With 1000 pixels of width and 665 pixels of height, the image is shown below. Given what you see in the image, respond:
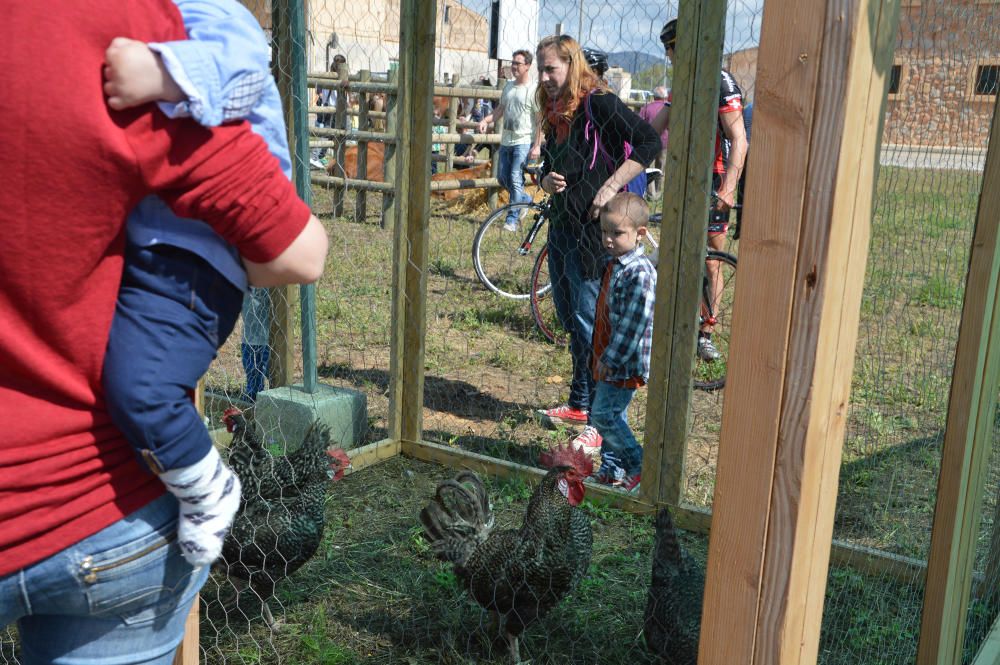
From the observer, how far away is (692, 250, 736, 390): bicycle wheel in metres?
5.00

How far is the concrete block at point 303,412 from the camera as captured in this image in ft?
12.5

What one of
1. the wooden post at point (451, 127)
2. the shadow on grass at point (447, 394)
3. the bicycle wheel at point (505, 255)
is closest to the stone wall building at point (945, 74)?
the shadow on grass at point (447, 394)

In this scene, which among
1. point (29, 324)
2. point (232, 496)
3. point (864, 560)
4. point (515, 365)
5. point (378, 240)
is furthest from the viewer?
point (378, 240)

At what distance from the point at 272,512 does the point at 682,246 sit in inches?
64.6

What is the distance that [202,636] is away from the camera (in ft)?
8.80

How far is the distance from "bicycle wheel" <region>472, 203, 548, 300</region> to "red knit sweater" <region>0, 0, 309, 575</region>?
575cm

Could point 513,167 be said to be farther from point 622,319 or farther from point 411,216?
point 622,319

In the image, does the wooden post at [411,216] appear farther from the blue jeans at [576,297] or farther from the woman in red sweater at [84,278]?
the woman in red sweater at [84,278]

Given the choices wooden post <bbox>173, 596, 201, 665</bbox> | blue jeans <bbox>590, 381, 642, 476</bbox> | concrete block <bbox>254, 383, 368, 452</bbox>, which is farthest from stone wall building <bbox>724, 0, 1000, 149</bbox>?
concrete block <bbox>254, 383, 368, 452</bbox>

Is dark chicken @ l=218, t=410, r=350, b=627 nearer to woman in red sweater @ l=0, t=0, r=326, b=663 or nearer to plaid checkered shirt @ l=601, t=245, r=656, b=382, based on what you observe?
plaid checkered shirt @ l=601, t=245, r=656, b=382

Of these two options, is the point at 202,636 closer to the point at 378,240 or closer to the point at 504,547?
the point at 504,547

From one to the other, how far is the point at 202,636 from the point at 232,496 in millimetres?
1821

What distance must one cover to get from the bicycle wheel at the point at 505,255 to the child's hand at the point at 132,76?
5800 mm

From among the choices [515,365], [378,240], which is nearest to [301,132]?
[515,365]
